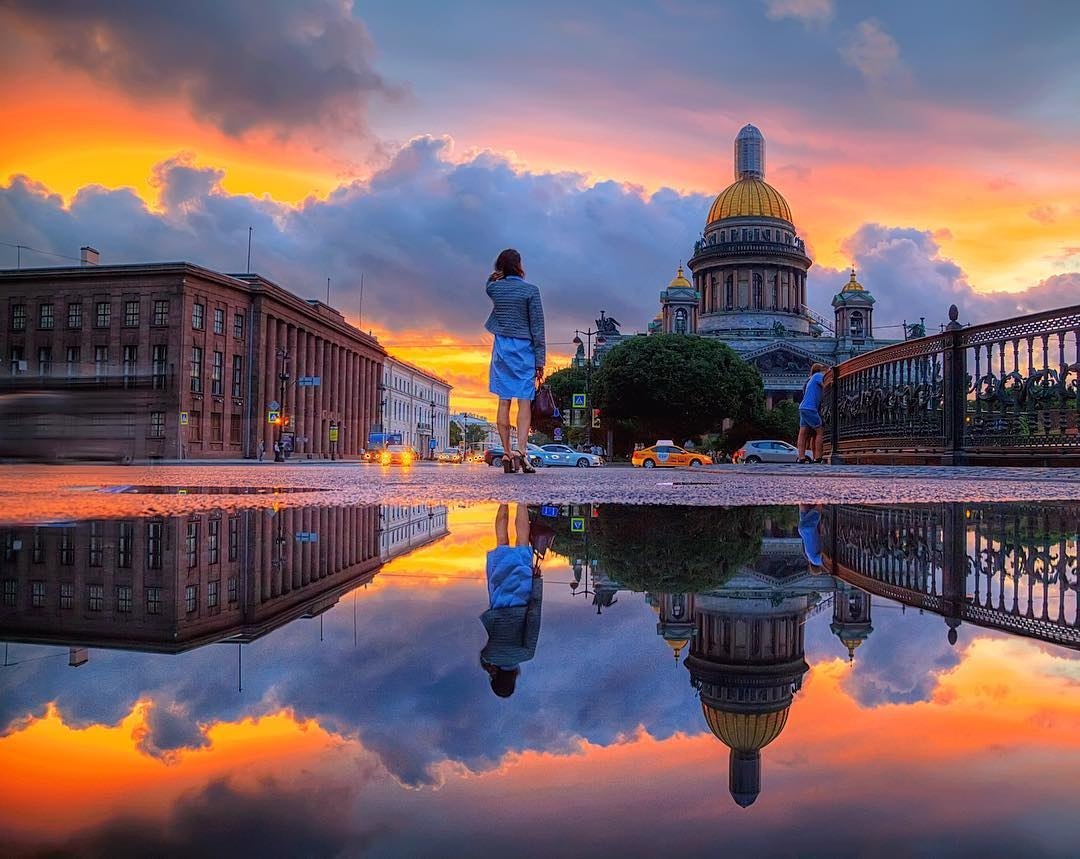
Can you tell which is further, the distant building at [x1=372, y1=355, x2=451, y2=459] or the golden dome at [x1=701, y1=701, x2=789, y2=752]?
the distant building at [x1=372, y1=355, x2=451, y2=459]

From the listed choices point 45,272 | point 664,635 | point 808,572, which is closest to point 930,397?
point 808,572

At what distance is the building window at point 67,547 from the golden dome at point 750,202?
90.4m

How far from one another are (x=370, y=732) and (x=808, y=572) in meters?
1.39

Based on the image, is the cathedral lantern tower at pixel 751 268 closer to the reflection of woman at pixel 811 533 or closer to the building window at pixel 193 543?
the reflection of woman at pixel 811 533

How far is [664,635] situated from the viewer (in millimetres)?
1290

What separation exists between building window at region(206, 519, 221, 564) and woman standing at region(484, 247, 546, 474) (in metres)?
5.52

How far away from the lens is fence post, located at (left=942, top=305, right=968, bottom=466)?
11391 millimetres

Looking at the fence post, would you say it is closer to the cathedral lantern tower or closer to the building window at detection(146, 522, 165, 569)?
the building window at detection(146, 522, 165, 569)

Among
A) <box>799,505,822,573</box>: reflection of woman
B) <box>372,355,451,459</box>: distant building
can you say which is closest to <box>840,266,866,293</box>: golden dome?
<box>372,355,451,459</box>: distant building

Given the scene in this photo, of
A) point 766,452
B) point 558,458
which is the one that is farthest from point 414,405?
point 558,458

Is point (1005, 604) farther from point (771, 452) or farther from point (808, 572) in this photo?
point (771, 452)

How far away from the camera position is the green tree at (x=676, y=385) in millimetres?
55625

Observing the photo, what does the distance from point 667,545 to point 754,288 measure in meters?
87.0

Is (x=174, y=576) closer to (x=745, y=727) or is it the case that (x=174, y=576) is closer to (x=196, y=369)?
(x=745, y=727)
